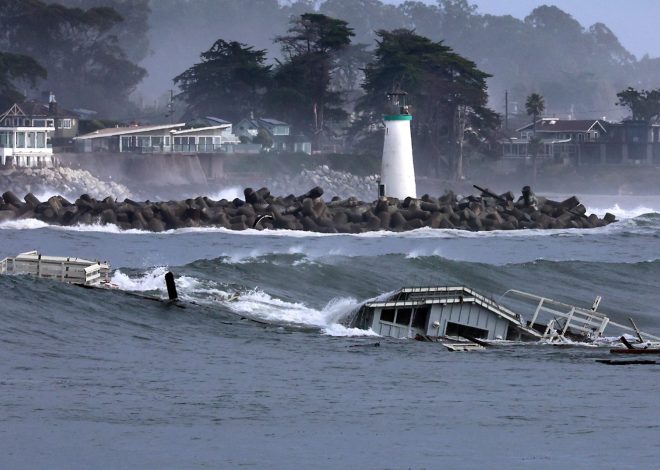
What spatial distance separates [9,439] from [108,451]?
1.33m

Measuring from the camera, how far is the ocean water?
66.1 feet

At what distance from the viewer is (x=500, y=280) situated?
1725 inches

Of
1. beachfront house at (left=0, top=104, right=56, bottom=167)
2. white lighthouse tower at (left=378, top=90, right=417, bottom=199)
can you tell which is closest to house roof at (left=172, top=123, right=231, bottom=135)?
beachfront house at (left=0, top=104, right=56, bottom=167)

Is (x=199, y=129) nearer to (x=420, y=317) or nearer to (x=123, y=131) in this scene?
(x=123, y=131)

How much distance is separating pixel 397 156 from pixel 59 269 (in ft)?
100

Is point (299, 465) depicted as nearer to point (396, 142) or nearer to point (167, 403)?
point (167, 403)

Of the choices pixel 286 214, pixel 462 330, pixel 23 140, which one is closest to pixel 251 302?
pixel 462 330

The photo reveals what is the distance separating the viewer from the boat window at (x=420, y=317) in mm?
30938

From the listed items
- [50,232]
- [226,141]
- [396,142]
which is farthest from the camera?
[226,141]

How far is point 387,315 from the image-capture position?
102 feet

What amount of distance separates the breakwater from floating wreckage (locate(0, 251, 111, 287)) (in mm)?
22223

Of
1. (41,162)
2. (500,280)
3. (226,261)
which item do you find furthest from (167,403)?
(41,162)

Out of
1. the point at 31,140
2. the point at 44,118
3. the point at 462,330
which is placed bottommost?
the point at 462,330

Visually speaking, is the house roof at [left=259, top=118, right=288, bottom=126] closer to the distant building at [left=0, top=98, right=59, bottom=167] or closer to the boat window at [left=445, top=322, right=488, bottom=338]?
the distant building at [left=0, top=98, right=59, bottom=167]
